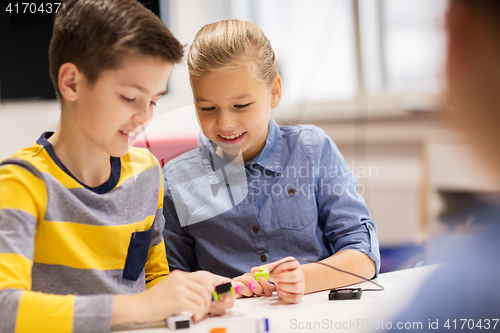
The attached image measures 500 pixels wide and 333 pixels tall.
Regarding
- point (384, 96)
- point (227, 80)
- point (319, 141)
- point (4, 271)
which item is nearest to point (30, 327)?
point (4, 271)

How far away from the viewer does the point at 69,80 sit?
2.16ft

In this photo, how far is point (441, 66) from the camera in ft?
0.73

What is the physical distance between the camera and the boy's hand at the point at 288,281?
2.27ft

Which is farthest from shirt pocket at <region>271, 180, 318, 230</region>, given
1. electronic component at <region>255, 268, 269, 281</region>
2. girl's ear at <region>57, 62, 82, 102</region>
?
girl's ear at <region>57, 62, 82, 102</region>

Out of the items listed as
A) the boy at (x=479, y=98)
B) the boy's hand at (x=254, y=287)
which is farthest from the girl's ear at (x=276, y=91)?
the boy at (x=479, y=98)

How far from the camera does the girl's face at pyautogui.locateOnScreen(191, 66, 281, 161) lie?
909 mm

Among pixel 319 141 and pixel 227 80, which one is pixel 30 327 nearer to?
pixel 227 80

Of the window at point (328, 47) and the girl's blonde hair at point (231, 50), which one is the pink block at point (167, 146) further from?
the window at point (328, 47)

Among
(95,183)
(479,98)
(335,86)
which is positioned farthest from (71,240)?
(335,86)

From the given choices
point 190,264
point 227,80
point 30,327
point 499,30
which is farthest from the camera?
point 190,264

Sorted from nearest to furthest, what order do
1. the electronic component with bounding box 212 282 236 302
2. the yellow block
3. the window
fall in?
the yellow block
the electronic component with bounding box 212 282 236 302
the window

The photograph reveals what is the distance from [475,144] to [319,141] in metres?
0.79

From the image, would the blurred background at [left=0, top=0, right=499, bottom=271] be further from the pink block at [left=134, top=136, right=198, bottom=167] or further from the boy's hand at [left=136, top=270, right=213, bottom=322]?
the boy's hand at [left=136, top=270, right=213, bottom=322]

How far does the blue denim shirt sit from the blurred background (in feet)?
0.53
